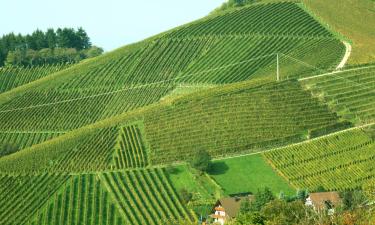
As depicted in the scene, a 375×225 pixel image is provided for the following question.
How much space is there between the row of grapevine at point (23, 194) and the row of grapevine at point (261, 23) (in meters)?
34.7

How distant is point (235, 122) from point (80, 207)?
14.5 meters

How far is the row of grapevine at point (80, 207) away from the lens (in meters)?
50.5

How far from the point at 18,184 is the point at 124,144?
8402mm

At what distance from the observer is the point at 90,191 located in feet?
176

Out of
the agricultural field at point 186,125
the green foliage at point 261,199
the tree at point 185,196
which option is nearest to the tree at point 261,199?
the green foliage at point 261,199

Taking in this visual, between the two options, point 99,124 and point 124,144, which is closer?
point 124,144

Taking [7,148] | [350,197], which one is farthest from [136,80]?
[350,197]

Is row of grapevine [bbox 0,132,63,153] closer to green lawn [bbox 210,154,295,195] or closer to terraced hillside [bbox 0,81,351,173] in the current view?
terraced hillside [bbox 0,81,351,173]

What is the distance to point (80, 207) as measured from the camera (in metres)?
51.9

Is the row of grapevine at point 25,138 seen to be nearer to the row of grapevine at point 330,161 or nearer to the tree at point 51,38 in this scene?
the row of grapevine at point 330,161

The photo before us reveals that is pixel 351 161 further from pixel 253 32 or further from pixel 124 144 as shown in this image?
pixel 253 32

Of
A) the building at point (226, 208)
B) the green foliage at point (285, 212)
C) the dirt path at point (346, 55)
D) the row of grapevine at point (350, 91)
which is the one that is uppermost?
the dirt path at point (346, 55)

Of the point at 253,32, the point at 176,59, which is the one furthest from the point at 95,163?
the point at 253,32

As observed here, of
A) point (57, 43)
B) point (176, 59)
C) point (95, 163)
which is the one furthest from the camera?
point (57, 43)
